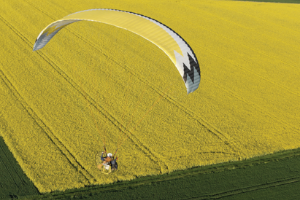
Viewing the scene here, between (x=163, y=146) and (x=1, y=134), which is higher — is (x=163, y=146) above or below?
below

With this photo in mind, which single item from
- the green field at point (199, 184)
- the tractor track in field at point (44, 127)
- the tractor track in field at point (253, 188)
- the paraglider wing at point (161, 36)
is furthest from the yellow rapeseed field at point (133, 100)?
the paraglider wing at point (161, 36)

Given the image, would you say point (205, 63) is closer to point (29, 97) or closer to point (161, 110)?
point (161, 110)

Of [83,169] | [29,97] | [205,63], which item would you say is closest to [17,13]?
[29,97]

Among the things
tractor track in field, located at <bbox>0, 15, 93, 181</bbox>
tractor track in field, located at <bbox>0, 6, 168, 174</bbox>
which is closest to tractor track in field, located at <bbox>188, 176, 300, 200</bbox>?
tractor track in field, located at <bbox>0, 6, 168, 174</bbox>

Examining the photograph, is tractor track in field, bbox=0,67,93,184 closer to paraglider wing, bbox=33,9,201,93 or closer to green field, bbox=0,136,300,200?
green field, bbox=0,136,300,200

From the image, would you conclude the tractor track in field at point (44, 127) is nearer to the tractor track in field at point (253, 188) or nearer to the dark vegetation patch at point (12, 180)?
the dark vegetation patch at point (12, 180)

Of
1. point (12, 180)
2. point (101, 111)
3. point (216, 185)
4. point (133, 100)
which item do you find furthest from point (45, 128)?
point (216, 185)
